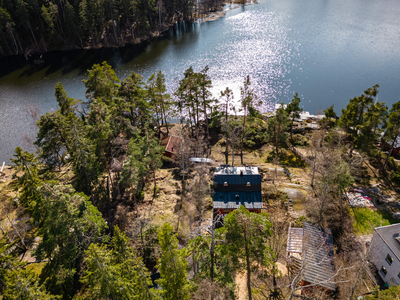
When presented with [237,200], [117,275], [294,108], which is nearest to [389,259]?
[237,200]

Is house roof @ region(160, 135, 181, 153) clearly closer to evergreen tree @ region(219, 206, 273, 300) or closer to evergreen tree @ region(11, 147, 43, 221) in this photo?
evergreen tree @ region(11, 147, 43, 221)

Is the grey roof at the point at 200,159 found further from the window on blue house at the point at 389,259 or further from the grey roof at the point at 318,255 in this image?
the window on blue house at the point at 389,259

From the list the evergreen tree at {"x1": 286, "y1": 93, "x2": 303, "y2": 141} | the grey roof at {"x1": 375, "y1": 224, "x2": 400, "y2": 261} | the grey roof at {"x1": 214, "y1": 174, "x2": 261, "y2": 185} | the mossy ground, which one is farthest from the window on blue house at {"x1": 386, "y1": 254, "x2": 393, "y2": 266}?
the evergreen tree at {"x1": 286, "y1": 93, "x2": 303, "y2": 141}

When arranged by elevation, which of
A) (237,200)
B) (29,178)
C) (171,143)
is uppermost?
(29,178)

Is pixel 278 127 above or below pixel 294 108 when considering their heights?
below

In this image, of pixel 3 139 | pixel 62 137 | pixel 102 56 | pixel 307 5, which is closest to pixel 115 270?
pixel 62 137

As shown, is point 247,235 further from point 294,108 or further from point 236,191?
point 294,108
